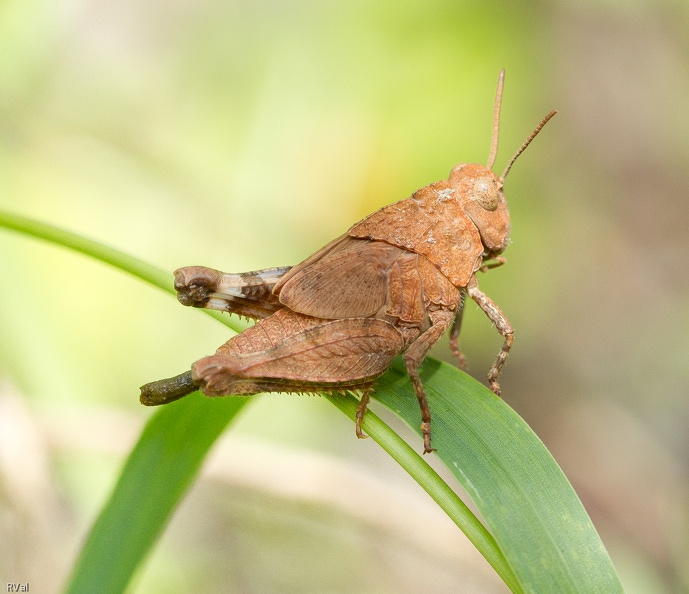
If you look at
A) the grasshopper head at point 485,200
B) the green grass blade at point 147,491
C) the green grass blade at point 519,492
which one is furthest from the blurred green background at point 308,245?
the green grass blade at point 519,492

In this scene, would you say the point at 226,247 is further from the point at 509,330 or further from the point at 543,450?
the point at 543,450

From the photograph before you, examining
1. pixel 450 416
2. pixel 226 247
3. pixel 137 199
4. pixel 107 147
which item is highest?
pixel 107 147

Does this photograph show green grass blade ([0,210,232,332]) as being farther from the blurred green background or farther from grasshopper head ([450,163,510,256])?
the blurred green background

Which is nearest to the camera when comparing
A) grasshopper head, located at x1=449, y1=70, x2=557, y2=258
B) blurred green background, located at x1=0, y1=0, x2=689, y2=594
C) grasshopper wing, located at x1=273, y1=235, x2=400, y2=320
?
grasshopper wing, located at x1=273, y1=235, x2=400, y2=320

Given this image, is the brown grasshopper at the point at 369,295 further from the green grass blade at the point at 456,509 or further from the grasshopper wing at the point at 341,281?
the green grass blade at the point at 456,509

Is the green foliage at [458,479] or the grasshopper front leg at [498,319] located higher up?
the grasshopper front leg at [498,319]

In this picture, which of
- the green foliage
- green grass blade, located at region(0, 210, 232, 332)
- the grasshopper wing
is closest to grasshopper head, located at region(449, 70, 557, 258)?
the grasshopper wing

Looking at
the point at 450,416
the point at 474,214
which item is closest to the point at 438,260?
the point at 474,214
